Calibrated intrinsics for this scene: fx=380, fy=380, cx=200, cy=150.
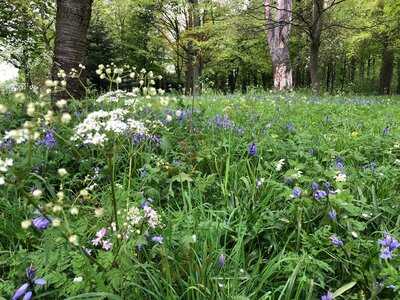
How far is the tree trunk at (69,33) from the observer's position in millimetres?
4559

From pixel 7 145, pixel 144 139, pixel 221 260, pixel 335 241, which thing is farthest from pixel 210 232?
pixel 7 145

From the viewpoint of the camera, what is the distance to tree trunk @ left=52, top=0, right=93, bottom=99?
4.56 meters

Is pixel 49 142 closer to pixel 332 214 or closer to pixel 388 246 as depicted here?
pixel 332 214

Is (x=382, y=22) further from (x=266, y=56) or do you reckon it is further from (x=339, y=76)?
(x=339, y=76)

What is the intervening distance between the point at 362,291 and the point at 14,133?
147 centimetres

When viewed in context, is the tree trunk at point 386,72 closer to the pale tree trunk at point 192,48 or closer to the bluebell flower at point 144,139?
the pale tree trunk at point 192,48

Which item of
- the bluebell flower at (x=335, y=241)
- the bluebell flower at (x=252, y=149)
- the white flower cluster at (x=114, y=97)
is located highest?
the white flower cluster at (x=114, y=97)

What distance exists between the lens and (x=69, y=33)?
15.1 ft

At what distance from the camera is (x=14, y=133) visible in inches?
45.3

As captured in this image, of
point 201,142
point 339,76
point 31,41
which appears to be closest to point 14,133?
point 201,142

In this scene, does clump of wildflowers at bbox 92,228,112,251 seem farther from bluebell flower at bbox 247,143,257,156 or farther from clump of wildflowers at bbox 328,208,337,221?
bluebell flower at bbox 247,143,257,156

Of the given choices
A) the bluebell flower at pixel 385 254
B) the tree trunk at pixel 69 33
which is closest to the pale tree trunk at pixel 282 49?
the tree trunk at pixel 69 33

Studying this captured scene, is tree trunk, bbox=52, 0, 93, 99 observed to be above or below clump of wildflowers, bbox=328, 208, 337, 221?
above

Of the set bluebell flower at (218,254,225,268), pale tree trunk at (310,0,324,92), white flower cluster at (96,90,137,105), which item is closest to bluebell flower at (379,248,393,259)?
bluebell flower at (218,254,225,268)
